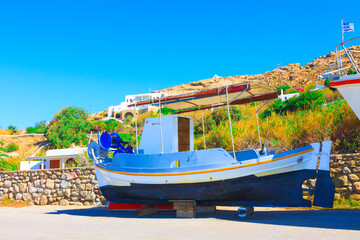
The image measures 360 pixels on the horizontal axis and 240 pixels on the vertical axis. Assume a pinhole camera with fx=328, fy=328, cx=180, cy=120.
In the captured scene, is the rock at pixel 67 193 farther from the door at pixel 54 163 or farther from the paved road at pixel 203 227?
the door at pixel 54 163

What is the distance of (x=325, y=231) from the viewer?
5.84 metres

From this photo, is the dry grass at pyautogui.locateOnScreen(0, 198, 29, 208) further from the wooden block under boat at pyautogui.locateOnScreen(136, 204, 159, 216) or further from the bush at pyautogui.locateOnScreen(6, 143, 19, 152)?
the bush at pyautogui.locateOnScreen(6, 143, 19, 152)

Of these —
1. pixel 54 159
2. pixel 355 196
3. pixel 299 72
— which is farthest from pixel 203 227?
pixel 299 72

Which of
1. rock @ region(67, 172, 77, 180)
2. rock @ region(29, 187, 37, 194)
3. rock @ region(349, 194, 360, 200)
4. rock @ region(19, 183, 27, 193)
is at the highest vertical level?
rock @ region(67, 172, 77, 180)

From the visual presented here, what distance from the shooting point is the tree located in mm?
41125

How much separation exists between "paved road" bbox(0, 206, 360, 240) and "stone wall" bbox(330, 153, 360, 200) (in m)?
0.88

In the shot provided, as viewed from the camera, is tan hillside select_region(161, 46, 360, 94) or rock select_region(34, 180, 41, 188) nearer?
rock select_region(34, 180, 41, 188)

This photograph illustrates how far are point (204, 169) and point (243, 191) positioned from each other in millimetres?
1032

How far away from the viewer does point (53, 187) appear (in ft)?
41.9

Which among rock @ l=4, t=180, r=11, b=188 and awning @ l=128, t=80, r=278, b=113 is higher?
awning @ l=128, t=80, r=278, b=113

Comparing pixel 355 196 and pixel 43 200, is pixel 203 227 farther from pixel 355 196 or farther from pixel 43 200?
pixel 43 200

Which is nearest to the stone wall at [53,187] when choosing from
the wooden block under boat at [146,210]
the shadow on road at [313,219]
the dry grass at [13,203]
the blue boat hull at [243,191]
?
the dry grass at [13,203]

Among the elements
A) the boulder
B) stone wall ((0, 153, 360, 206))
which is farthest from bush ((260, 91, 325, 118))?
the boulder

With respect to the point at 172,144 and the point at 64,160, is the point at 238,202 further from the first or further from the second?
the point at 64,160
